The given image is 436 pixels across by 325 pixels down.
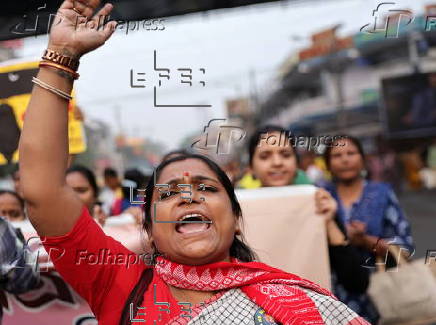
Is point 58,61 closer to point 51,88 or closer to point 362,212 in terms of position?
point 51,88

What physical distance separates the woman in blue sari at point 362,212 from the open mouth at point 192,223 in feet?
2.63

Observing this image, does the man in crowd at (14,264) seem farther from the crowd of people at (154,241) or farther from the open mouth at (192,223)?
the open mouth at (192,223)

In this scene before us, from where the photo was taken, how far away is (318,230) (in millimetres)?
1919

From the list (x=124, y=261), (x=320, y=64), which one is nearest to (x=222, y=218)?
(x=124, y=261)

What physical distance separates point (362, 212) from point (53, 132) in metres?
1.62

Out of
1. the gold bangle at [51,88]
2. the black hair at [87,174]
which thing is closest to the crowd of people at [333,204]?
the black hair at [87,174]

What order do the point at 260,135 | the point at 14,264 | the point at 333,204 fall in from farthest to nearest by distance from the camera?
1. the point at 260,135
2. the point at 333,204
3. the point at 14,264

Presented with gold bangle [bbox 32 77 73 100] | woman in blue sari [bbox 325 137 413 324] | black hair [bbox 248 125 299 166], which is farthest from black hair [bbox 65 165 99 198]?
gold bangle [bbox 32 77 73 100]

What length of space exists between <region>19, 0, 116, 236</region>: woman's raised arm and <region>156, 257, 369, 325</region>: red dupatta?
319mm

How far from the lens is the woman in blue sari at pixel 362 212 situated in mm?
2088

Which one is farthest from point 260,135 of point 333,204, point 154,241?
point 154,241

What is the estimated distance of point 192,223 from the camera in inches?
53.2

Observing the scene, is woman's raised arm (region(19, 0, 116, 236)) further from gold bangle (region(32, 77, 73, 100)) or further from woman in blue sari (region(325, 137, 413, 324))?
woman in blue sari (region(325, 137, 413, 324))

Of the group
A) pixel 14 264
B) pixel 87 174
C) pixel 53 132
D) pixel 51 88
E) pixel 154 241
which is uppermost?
pixel 51 88
